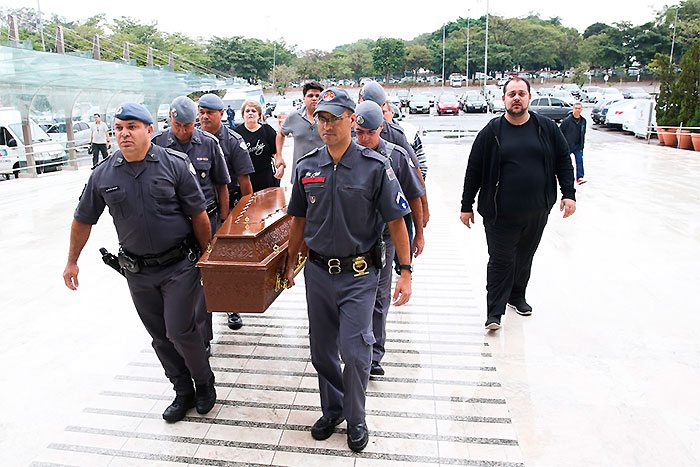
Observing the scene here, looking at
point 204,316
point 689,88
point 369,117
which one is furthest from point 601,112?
point 204,316

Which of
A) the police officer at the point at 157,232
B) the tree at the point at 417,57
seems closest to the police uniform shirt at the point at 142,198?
the police officer at the point at 157,232

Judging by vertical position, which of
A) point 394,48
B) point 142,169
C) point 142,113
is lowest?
point 142,169

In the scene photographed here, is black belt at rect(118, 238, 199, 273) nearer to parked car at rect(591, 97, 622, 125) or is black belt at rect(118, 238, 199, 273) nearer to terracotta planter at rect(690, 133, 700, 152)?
terracotta planter at rect(690, 133, 700, 152)

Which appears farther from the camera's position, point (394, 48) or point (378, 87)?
point (394, 48)

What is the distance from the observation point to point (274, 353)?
11.9 feet

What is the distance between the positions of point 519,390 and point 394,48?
65040 millimetres

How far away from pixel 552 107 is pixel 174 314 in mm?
22409

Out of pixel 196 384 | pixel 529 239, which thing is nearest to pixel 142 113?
pixel 196 384

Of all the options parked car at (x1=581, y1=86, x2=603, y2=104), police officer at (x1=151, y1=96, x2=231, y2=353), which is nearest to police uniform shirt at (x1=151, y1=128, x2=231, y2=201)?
police officer at (x1=151, y1=96, x2=231, y2=353)

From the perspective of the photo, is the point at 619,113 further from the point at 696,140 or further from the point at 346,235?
the point at 346,235

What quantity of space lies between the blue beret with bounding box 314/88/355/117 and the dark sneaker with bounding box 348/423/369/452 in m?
1.52

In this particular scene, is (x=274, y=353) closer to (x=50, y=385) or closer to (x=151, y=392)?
(x=151, y=392)

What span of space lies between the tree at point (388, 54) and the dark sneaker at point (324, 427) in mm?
65120

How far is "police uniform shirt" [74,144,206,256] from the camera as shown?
2.61 metres
